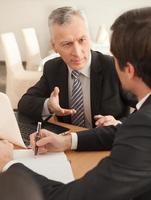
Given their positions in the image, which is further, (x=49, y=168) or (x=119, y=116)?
(x=119, y=116)

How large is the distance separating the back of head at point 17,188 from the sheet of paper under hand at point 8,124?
1.61 ft

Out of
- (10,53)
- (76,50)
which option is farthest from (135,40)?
(10,53)

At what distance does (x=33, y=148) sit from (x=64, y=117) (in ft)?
1.81

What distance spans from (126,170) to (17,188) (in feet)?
0.88

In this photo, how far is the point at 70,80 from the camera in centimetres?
194

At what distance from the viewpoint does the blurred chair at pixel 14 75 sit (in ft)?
12.9

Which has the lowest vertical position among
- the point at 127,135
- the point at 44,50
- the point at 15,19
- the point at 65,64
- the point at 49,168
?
the point at 44,50

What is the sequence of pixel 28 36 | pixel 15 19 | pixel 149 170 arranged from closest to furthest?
pixel 149 170 → pixel 28 36 → pixel 15 19

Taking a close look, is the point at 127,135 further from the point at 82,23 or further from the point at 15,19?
the point at 15,19

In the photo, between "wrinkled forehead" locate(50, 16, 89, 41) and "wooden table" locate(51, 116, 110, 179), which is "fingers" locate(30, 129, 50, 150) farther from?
"wrinkled forehead" locate(50, 16, 89, 41)

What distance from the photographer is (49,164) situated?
4.18 feet

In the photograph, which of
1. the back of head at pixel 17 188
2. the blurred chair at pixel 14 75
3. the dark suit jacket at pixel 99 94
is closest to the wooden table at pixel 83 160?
the back of head at pixel 17 188

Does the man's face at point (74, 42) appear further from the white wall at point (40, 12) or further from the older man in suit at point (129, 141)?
the white wall at point (40, 12)

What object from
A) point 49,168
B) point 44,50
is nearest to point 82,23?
point 49,168
